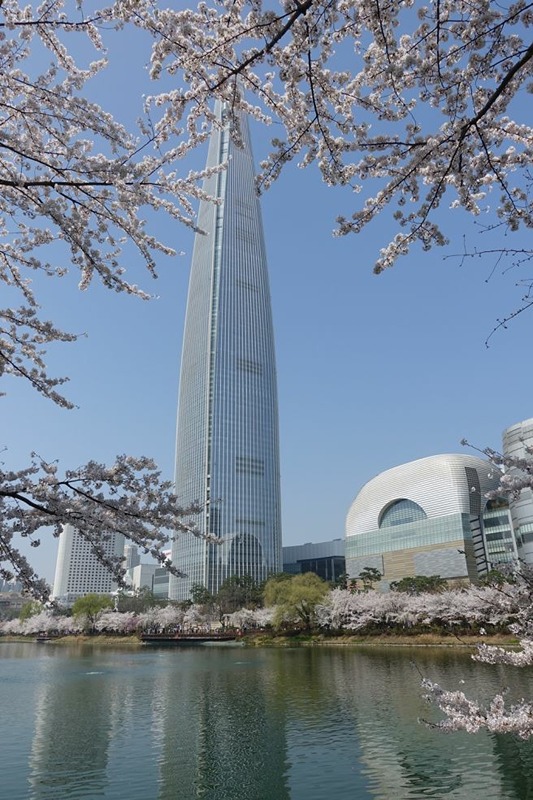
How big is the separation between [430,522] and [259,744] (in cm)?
8473

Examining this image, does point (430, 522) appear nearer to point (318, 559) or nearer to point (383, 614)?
point (383, 614)

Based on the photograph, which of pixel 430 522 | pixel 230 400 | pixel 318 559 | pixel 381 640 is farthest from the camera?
pixel 318 559

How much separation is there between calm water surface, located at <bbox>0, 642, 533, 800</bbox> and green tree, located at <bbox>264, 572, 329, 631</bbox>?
1276 inches

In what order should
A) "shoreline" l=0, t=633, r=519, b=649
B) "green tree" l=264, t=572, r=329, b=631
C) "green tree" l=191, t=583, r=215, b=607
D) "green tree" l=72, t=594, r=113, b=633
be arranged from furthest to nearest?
1. "green tree" l=191, t=583, r=215, b=607
2. "green tree" l=72, t=594, r=113, b=633
3. "green tree" l=264, t=572, r=329, b=631
4. "shoreline" l=0, t=633, r=519, b=649

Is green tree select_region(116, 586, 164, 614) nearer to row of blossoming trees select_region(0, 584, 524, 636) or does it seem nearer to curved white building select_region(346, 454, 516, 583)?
row of blossoming trees select_region(0, 584, 524, 636)

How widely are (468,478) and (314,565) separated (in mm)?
74901

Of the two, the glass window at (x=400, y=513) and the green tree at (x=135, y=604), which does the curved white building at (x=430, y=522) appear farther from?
the green tree at (x=135, y=604)

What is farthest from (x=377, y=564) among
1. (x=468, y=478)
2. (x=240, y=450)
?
(x=240, y=450)

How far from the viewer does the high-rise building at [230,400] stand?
121 meters

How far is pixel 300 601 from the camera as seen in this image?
195 ft

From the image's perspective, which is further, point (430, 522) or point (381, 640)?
point (430, 522)

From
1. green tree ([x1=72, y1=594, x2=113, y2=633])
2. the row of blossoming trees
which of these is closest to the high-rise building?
green tree ([x1=72, y1=594, x2=113, y2=633])

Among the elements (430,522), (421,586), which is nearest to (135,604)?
(430,522)

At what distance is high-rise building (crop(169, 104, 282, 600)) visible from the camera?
121 metres
